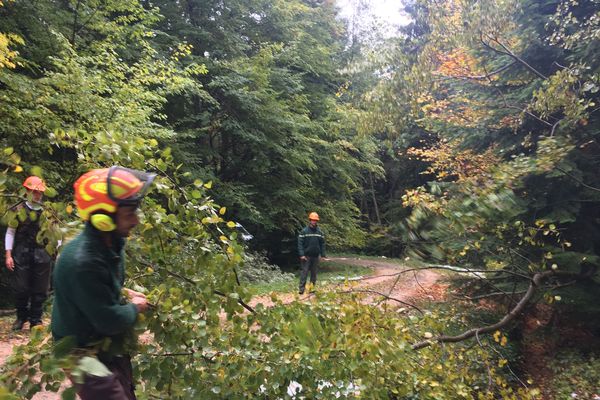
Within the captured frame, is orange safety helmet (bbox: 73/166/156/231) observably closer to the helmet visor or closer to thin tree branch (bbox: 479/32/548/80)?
the helmet visor

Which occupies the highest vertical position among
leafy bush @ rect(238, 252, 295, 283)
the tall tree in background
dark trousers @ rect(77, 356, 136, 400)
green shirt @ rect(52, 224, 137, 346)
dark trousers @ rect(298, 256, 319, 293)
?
the tall tree in background

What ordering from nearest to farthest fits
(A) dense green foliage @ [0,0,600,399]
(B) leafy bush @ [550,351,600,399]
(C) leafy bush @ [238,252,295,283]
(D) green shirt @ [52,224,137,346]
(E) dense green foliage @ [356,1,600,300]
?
(D) green shirt @ [52,224,137,346] → (A) dense green foliage @ [0,0,600,399] → (E) dense green foliage @ [356,1,600,300] → (B) leafy bush @ [550,351,600,399] → (C) leafy bush @ [238,252,295,283]

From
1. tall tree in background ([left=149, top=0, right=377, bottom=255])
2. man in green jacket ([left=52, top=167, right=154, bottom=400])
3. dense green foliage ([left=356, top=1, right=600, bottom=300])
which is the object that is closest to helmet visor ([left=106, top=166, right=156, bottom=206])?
man in green jacket ([left=52, top=167, right=154, bottom=400])

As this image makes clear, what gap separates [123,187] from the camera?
2035 millimetres

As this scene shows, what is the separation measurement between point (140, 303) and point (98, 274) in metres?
0.44

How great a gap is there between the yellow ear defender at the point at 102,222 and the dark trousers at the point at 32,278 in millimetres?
3904

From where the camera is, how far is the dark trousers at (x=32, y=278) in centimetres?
523

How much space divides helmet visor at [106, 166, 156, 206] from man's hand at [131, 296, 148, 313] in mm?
561

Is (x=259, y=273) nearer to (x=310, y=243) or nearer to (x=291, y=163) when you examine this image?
(x=291, y=163)

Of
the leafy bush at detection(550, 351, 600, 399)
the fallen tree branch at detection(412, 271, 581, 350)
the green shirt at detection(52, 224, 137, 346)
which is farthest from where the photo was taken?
the leafy bush at detection(550, 351, 600, 399)

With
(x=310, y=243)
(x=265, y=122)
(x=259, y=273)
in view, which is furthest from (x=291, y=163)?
(x=310, y=243)

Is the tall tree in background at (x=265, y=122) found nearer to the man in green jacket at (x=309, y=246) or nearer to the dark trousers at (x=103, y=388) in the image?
the man in green jacket at (x=309, y=246)

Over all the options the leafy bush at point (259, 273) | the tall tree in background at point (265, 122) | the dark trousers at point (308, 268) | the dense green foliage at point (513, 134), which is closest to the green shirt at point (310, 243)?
the dark trousers at point (308, 268)

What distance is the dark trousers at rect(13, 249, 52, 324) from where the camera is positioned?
17.2 ft
